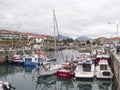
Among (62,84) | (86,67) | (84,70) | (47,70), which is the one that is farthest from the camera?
(47,70)

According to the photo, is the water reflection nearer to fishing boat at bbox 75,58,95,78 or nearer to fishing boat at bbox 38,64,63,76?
fishing boat at bbox 75,58,95,78

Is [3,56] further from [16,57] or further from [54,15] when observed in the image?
[54,15]

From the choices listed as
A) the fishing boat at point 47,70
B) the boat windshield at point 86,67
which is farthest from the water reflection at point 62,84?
the boat windshield at point 86,67

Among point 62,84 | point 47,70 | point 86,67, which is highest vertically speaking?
point 86,67

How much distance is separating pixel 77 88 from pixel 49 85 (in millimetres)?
4388

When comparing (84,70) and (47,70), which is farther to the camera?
(47,70)

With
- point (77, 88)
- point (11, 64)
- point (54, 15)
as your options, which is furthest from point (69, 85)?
point (11, 64)

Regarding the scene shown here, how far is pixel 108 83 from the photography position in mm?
37938

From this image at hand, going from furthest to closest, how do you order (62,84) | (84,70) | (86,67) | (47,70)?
1. (47,70)
2. (86,67)
3. (84,70)
4. (62,84)

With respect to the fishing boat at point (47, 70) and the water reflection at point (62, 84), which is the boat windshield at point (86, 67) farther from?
the fishing boat at point (47, 70)

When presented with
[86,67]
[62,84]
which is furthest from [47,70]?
[86,67]

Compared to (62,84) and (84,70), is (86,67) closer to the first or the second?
(84,70)

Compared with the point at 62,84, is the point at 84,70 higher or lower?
higher

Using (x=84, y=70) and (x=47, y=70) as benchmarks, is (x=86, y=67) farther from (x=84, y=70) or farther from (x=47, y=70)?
(x=47, y=70)
